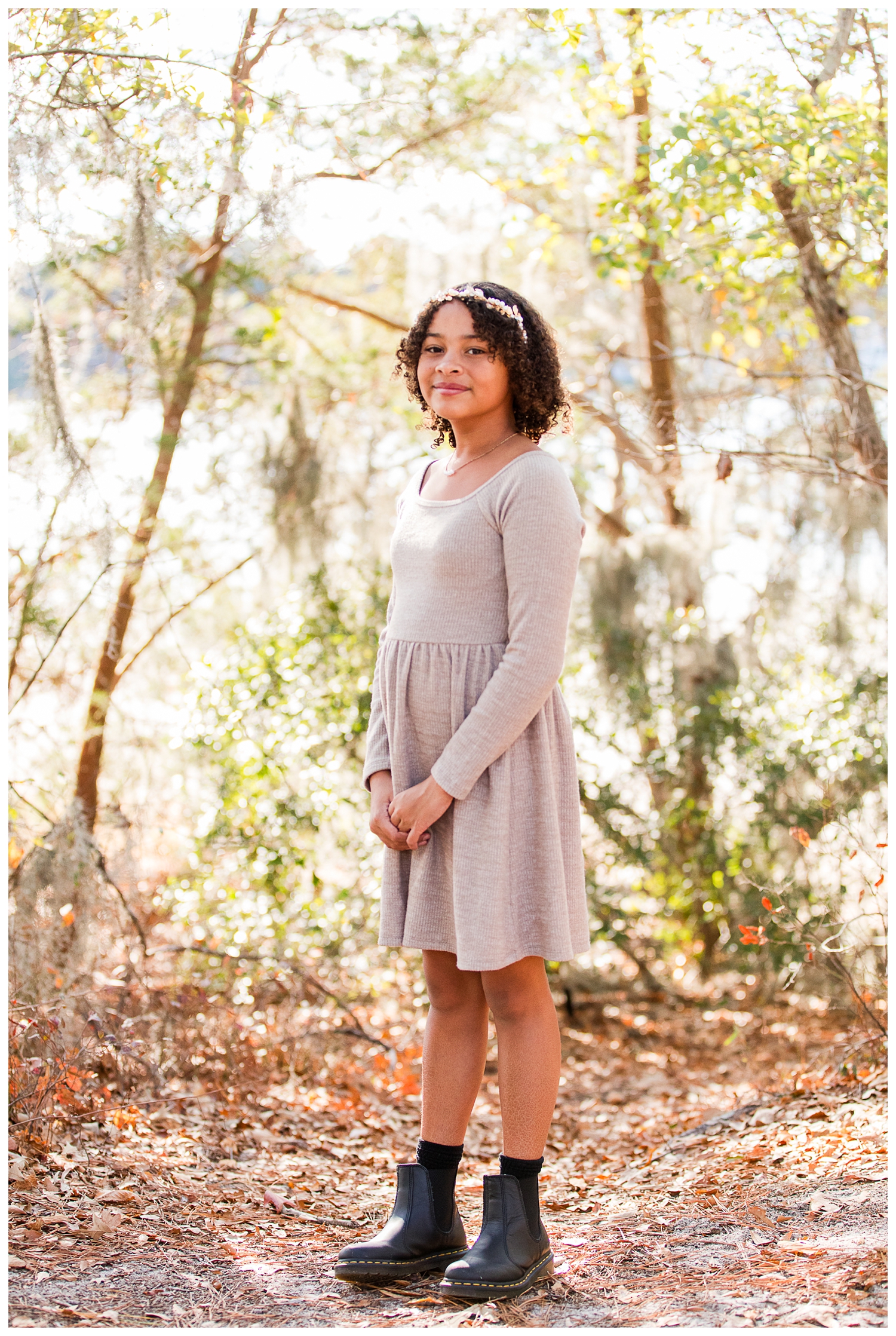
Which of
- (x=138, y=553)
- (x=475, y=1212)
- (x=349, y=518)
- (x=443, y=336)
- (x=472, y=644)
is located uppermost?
(x=349, y=518)

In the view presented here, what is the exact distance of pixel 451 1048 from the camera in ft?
6.07

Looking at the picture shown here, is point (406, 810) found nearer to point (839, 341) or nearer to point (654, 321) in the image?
point (839, 341)

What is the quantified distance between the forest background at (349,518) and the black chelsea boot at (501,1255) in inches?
43.3

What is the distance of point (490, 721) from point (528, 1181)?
30.4 inches

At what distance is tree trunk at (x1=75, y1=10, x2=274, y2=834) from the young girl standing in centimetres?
128

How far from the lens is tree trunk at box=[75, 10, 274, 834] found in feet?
9.86

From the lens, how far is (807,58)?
3.18m

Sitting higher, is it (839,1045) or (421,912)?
(421,912)

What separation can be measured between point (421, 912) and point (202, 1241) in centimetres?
81

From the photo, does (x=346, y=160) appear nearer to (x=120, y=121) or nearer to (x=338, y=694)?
(x=120, y=121)

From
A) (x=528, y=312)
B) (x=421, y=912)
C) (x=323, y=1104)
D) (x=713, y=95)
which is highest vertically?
(x=713, y=95)

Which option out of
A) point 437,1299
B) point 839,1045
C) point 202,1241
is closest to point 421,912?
point 437,1299

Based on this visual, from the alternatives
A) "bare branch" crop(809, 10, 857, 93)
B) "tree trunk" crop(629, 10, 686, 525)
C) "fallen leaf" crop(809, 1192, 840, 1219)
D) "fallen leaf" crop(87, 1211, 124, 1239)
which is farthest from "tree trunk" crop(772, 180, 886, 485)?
"fallen leaf" crop(87, 1211, 124, 1239)

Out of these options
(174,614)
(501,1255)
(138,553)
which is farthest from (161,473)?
(501,1255)
